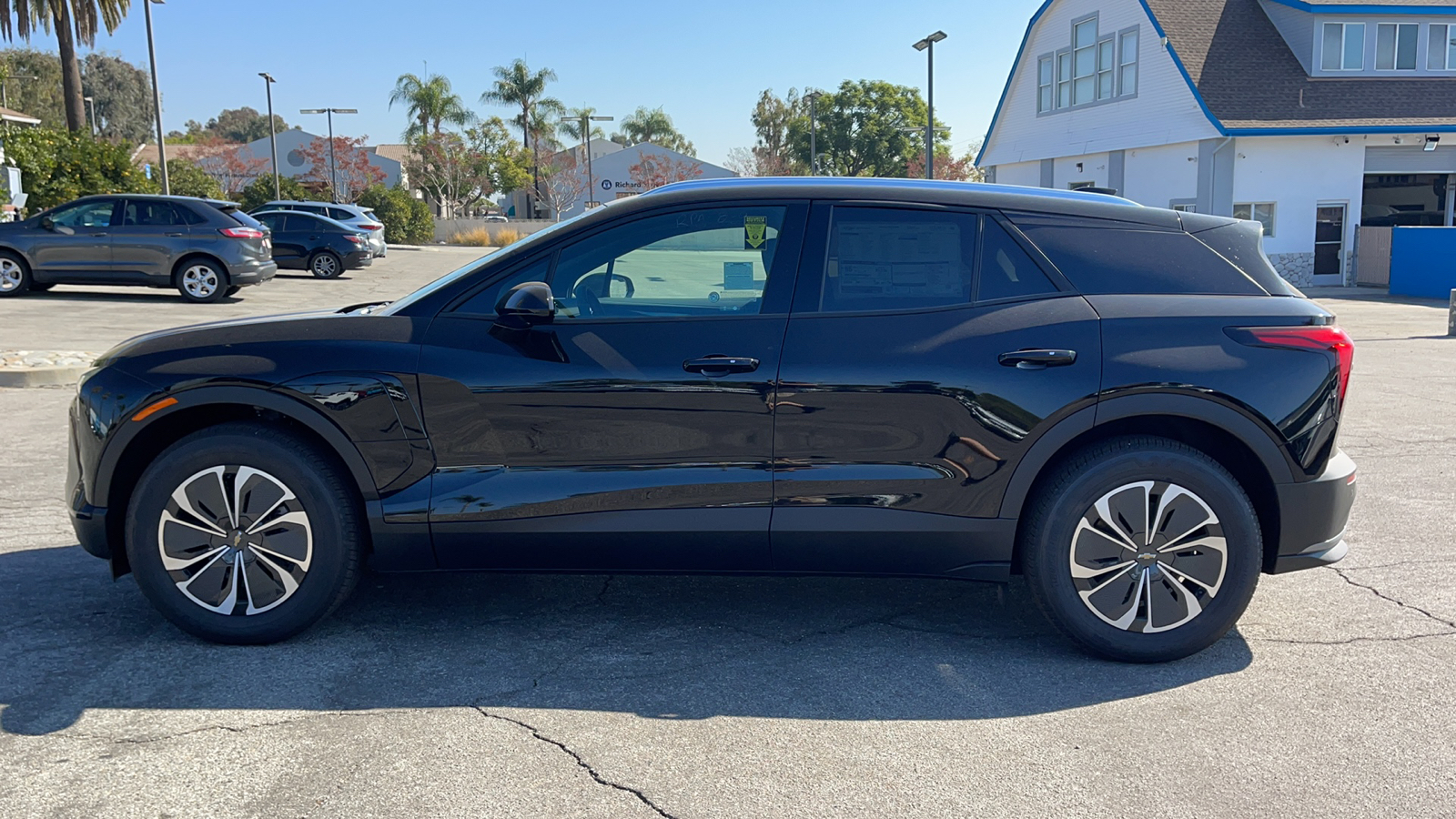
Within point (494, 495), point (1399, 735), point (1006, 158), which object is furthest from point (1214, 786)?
point (1006, 158)

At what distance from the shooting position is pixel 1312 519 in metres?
4.15

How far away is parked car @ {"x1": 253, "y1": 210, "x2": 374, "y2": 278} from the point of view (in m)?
26.3

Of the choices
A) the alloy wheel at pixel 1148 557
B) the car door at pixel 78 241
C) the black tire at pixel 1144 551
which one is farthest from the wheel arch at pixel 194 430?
the car door at pixel 78 241

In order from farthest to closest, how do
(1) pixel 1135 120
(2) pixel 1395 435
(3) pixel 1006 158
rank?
(3) pixel 1006 158, (1) pixel 1135 120, (2) pixel 1395 435

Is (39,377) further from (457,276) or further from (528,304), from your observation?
(528,304)

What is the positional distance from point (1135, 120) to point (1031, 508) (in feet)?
99.2

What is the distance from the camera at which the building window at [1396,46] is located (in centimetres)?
3009

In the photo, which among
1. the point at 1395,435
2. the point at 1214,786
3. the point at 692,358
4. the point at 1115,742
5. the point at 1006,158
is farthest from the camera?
the point at 1006,158

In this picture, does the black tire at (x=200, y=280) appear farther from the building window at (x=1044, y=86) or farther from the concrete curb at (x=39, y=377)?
the building window at (x=1044, y=86)

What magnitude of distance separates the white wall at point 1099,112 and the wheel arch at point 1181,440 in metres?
26.8

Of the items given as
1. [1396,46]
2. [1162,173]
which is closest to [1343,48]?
[1396,46]

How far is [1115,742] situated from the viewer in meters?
3.56

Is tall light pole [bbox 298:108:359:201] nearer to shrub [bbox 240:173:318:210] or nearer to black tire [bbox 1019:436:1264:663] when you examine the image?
shrub [bbox 240:173:318:210]

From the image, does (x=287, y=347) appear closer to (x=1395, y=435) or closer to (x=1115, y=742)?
(x=1115, y=742)
